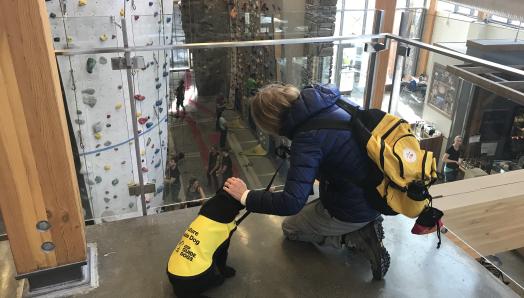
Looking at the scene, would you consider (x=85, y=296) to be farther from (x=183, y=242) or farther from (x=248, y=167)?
(x=248, y=167)

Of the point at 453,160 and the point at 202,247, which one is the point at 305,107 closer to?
the point at 202,247

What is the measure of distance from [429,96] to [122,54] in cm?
664

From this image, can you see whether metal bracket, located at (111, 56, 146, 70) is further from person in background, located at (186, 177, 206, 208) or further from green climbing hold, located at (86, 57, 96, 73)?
person in background, located at (186, 177, 206, 208)

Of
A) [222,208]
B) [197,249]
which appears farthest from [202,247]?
[222,208]

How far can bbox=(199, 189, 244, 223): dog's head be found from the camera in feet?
5.75

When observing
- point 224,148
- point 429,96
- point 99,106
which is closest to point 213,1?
point 224,148

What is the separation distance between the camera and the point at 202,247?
1.70 m

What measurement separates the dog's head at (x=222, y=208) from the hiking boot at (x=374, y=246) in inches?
23.8

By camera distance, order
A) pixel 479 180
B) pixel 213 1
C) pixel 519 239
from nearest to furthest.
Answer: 1. pixel 519 239
2. pixel 479 180
3. pixel 213 1

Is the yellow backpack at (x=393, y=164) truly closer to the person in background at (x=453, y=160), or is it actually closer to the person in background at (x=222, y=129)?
the person in background at (x=222, y=129)

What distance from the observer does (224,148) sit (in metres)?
3.83

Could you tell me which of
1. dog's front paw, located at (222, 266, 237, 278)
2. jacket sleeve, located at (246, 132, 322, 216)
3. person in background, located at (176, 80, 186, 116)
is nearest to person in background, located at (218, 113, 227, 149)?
person in background, located at (176, 80, 186, 116)

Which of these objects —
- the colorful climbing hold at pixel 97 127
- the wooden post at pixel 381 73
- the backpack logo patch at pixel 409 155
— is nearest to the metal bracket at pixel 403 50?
the wooden post at pixel 381 73

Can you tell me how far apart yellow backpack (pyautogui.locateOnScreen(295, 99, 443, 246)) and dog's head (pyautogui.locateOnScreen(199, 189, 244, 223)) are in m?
0.41
